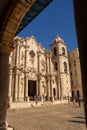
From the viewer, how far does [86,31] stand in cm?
142

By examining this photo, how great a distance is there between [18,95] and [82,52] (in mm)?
24470

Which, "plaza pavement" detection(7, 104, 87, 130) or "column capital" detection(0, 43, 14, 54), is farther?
"plaza pavement" detection(7, 104, 87, 130)

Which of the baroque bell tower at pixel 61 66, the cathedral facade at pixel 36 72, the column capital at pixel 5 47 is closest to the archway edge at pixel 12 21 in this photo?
the column capital at pixel 5 47

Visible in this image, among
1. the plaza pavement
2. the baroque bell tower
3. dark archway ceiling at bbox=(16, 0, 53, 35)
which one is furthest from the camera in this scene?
the baroque bell tower

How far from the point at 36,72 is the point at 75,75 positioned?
18.5 m

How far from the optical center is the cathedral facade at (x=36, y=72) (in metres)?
25.5

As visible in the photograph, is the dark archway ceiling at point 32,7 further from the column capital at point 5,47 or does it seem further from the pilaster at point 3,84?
the pilaster at point 3,84

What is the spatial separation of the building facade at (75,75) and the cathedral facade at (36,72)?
6.35 metres

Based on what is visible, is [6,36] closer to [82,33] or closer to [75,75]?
[82,33]

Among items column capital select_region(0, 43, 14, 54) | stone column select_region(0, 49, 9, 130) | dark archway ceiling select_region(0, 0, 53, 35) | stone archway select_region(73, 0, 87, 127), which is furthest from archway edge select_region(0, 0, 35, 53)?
stone archway select_region(73, 0, 87, 127)

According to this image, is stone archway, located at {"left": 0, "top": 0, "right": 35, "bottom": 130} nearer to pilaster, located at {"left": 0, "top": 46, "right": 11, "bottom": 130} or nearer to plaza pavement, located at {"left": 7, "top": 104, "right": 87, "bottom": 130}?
pilaster, located at {"left": 0, "top": 46, "right": 11, "bottom": 130}

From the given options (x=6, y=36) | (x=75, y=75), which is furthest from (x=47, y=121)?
(x=75, y=75)

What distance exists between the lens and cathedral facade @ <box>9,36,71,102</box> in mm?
25500

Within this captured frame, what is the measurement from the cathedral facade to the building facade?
6.35 meters
